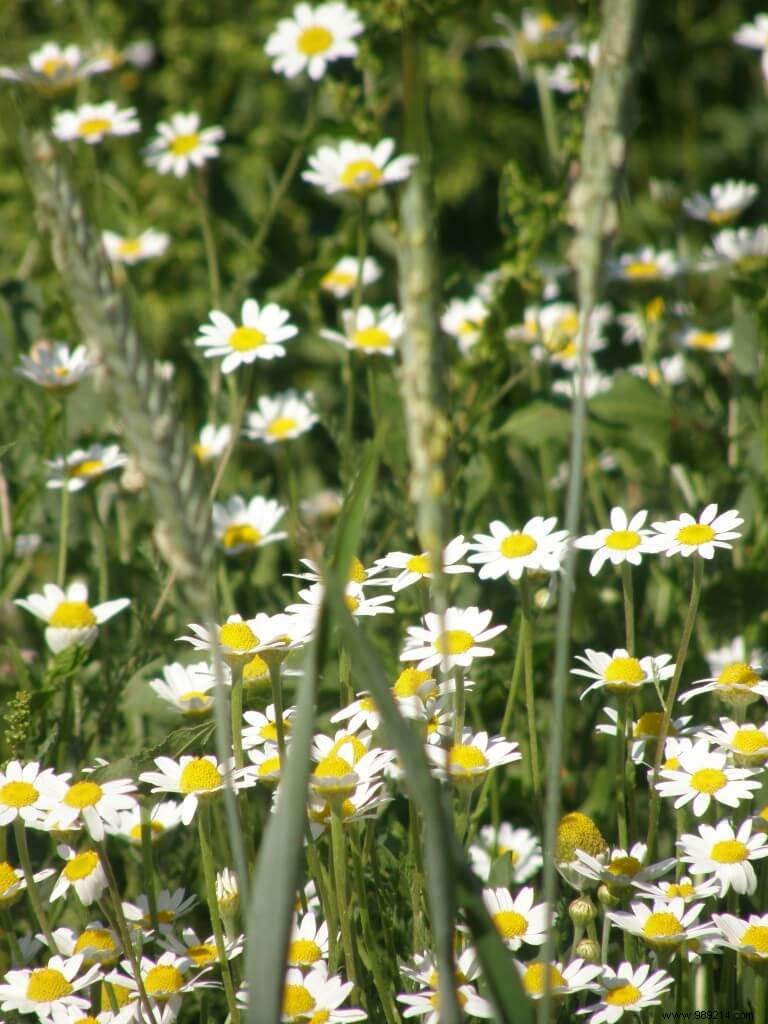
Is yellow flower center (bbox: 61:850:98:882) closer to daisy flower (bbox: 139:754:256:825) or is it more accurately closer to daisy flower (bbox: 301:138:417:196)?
daisy flower (bbox: 139:754:256:825)

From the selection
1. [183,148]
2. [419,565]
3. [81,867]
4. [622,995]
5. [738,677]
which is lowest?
[622,995]

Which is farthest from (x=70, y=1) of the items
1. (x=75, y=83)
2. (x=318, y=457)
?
(x=318, y=457)

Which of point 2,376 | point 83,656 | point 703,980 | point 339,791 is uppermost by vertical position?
point 2,376

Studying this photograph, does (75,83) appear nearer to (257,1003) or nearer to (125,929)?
(125,929)

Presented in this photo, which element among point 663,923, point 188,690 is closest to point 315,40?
point 188,690

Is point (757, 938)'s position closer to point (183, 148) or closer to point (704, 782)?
point (704, 782)

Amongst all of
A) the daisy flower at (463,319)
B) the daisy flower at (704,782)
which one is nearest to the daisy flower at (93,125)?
the daisy flower at (463,319)
